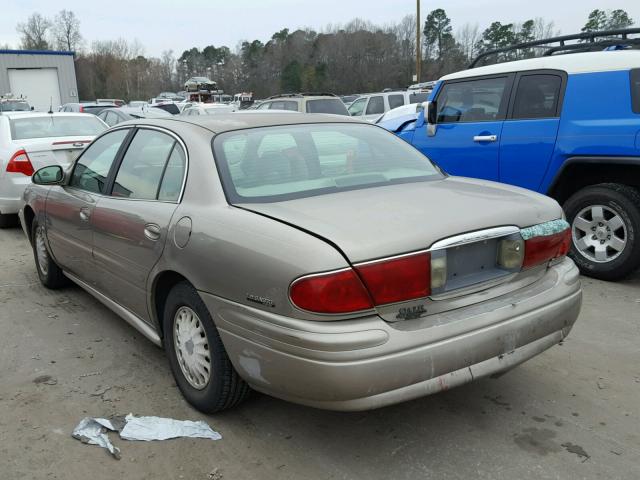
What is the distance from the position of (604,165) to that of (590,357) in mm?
2163

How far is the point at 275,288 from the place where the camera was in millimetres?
2273

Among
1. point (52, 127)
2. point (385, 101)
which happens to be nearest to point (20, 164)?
point (52, 127)

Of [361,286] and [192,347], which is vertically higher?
[361,286]

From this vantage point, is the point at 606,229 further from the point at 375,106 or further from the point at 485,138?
the point at 375,106

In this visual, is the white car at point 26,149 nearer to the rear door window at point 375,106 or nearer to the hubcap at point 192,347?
the hubcap at point 192,347

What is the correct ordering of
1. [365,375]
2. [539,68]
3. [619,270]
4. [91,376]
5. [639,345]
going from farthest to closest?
1. [539,68]
2. [619,270]
3. [639,345]
4. [91,376]
5. [365,375]

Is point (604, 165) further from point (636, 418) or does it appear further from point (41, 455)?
point (41, 455)

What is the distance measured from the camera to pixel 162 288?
3141 millimetres

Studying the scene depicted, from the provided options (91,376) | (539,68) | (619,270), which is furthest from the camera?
(539,68)

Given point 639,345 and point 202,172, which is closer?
point 202,172

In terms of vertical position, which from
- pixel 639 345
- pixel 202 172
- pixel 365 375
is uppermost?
pixel 202 172

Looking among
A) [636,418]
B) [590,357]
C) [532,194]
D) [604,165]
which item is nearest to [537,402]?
[636,418]

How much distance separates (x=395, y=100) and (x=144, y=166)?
44.9 ft

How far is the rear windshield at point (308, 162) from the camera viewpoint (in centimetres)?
288
